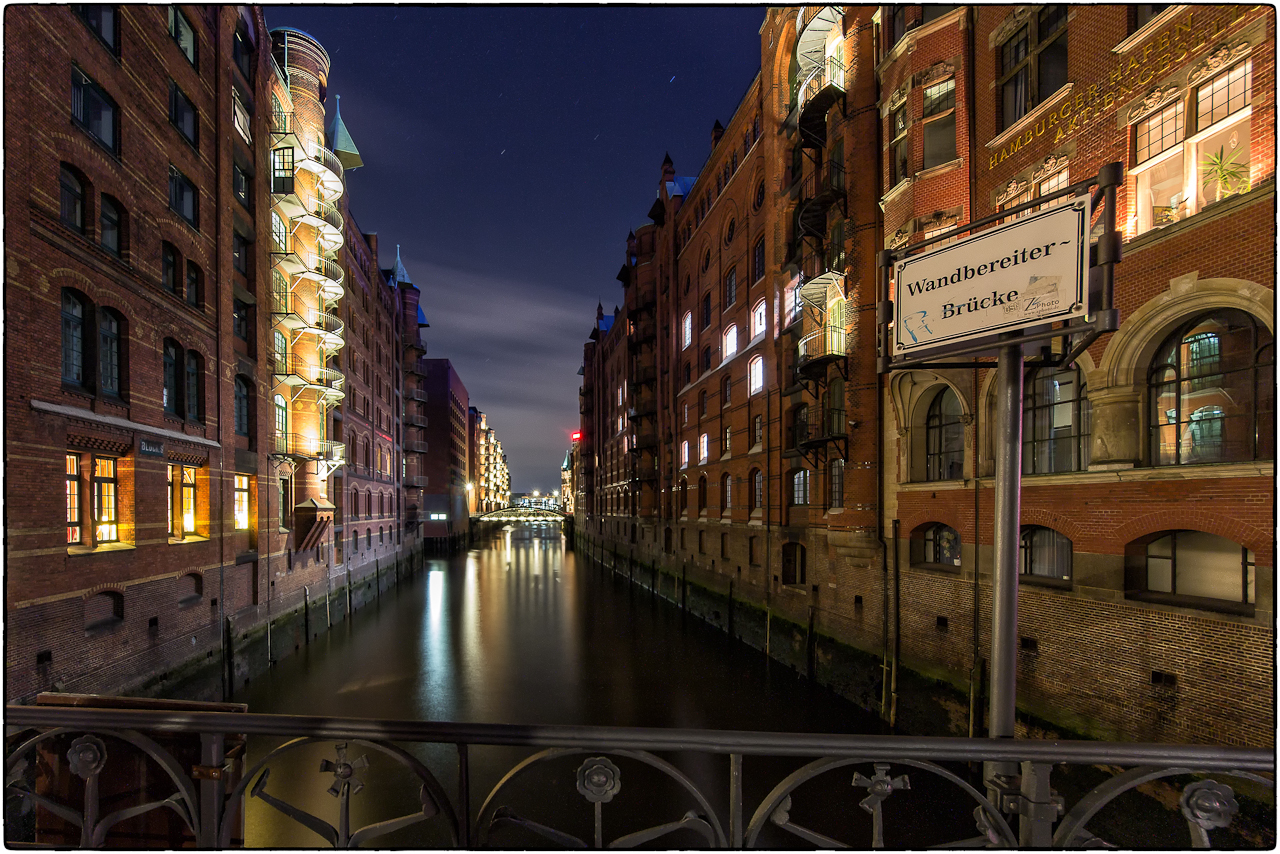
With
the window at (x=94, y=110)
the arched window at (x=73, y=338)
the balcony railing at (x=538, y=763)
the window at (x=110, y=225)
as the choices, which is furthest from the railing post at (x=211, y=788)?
the window at (x=94, y=110)

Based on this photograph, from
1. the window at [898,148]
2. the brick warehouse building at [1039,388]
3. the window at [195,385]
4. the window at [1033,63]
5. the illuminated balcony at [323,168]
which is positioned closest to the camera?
the brick warehouse building at [1039,388]

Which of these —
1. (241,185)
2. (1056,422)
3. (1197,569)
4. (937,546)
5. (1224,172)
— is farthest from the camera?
(241,185)

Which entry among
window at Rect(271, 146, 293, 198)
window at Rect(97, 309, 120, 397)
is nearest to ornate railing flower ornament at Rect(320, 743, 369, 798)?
window at Rect(97, 309, 120, 397)

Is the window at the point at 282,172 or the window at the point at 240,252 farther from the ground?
the window at the point at 282,172

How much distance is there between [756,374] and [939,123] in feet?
35.3

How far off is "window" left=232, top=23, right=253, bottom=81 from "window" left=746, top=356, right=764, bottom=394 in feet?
61.2

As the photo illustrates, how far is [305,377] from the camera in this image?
2034 cm

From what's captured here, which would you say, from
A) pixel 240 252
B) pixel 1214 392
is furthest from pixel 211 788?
pixel 240 252

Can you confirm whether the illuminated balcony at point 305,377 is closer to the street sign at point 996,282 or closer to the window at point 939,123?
the window at point 939,123

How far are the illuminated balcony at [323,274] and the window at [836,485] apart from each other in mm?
18248

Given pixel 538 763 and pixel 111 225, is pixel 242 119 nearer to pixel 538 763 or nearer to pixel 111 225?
pixel 111 225

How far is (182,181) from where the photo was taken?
13.8 meters

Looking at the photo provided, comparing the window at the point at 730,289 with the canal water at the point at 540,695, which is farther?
the window at the point at 730,289

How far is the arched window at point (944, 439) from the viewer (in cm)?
1163
